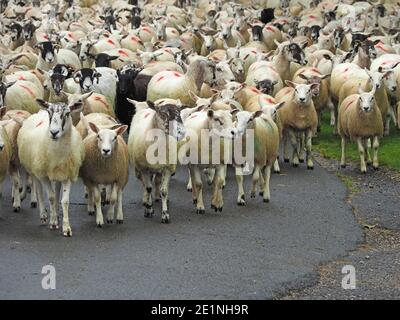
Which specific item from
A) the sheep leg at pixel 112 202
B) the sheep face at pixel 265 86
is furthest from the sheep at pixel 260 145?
the sheep face at pixel 265 86

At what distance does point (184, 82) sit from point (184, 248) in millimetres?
6823

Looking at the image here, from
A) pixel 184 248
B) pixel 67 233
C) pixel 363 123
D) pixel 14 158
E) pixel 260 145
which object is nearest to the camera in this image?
pixel 184 248

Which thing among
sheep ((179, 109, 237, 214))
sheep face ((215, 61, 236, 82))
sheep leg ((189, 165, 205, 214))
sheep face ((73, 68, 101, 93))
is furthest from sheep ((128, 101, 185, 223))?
sheep face ((215, 61, 236, 82))

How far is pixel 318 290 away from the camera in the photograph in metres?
12.8

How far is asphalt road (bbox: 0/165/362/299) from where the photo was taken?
12.6 metres

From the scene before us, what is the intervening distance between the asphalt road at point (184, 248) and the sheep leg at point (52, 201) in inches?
5.5

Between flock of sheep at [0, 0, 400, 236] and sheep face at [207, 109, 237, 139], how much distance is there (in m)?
0.02

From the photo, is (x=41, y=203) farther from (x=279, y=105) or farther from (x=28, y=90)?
(x=28, y=90)

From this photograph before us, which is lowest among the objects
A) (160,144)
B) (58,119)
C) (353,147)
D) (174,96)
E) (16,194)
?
(353,147)

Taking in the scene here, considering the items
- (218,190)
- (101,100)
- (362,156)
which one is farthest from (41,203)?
(362,156)

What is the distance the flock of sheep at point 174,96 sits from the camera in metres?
15.6

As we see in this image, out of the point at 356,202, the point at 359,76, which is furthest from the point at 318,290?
the point at 359,76

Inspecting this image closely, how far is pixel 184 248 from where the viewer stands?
14445 mm

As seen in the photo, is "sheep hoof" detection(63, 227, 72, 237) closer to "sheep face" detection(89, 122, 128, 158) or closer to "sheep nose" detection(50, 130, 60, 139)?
"sheep face" detection(89, 122, 128, 158)
